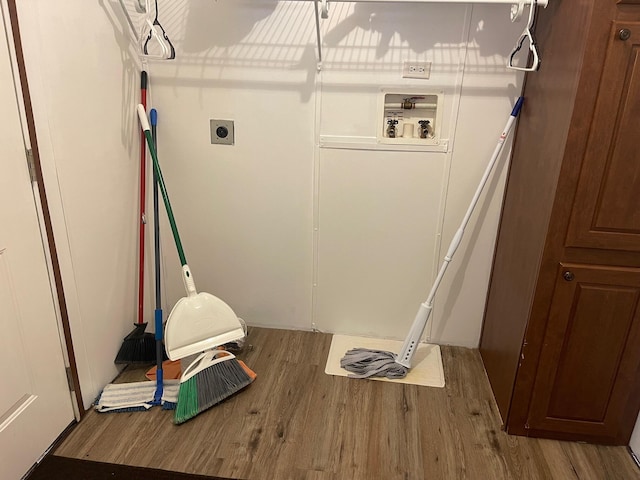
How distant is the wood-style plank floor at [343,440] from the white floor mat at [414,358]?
0.17ft

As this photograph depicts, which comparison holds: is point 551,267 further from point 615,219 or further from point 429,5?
point 429,5

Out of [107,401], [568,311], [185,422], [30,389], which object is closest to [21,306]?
[30,389]

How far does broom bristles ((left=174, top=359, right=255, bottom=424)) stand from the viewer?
189 centimetres

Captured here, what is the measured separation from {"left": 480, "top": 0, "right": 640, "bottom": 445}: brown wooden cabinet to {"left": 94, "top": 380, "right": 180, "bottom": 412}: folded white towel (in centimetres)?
141

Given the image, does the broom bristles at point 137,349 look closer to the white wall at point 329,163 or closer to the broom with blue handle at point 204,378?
the broom with blue handle at point 204,378

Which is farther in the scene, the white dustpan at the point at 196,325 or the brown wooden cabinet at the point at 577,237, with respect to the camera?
the white dustpan at the point at 196,325

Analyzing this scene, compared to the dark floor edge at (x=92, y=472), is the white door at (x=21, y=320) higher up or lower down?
higher up

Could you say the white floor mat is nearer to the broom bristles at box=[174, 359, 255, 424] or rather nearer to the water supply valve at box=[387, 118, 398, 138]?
the broom bristles at box=[174, 359, 255, 424]

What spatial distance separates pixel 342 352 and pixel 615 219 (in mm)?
1361

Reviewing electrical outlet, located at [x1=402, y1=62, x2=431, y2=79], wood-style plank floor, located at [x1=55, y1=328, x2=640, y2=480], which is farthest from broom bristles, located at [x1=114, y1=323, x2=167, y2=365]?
electrical outlet, located at [x1=402, y1=62, x2=431, y2=79]

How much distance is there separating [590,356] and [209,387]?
58.8 inches

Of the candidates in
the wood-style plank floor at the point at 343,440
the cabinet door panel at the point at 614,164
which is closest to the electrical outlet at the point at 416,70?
the cabinet door panel at the point at 614,164

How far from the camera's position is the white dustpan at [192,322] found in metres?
1.96

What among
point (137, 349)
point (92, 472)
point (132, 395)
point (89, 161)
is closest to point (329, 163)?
point (89, 161)
